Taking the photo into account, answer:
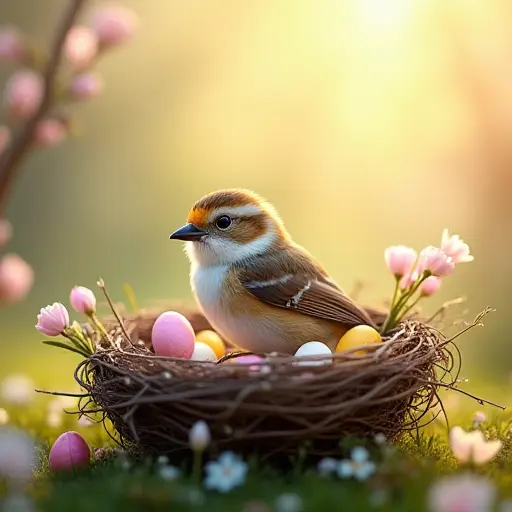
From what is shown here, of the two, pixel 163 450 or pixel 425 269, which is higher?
pixel 425 269

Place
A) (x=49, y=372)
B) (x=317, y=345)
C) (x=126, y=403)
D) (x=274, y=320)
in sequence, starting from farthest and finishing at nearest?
(x=49, y=372) → (x=274, y=320) → (x=317, y=345) → (x=126, y=403)

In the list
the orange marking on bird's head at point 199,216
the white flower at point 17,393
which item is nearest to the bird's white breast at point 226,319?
the orange marking on bird's head at point 199,216

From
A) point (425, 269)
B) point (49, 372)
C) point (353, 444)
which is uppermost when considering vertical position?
point (425, 269)

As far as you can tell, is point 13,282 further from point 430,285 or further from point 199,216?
point 430,285

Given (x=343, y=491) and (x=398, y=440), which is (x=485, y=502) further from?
(x=398, y=440)

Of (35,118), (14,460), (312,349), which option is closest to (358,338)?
(312,349)

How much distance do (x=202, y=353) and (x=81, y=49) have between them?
7.17ft

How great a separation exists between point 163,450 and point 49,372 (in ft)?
10.1

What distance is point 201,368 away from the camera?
310cm

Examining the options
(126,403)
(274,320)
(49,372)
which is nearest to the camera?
(126,403)

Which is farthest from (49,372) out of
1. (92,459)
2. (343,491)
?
(343,491)

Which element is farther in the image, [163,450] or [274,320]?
[274,320]

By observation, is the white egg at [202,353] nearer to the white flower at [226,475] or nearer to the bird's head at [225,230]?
the bird's head at [225,230]

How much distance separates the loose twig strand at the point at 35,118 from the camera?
4.20 metres
